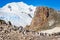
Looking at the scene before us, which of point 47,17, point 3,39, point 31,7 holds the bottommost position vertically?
point 3,39

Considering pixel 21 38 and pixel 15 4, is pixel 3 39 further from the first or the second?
pixel 15 4

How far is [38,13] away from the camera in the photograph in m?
Answer: 34.2

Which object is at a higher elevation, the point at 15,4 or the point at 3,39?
the point at 15,4

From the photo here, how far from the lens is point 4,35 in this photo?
6949mm

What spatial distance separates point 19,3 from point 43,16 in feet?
196

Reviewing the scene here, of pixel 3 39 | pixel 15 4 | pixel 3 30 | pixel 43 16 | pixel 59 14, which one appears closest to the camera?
pixel 3 39

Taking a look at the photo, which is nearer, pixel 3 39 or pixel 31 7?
pixel 3 39

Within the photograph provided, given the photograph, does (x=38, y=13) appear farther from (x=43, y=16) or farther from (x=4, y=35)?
(x=4, y=35)

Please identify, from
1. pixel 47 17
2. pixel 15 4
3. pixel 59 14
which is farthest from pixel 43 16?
pixel 15 4

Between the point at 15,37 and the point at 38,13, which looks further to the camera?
the point at 38,13

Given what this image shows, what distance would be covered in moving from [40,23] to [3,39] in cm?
2577

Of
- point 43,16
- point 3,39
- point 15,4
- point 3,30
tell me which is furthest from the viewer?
point 15,4

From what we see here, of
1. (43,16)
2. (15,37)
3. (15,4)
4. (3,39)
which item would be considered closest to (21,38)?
(15,37)

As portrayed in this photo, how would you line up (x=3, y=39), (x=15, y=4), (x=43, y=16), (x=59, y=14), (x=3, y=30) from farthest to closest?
(x=15, y=4) < (x=43, y=16) < (x=59, y=14) < (x=3, y=30) < (x=3, y=39)
